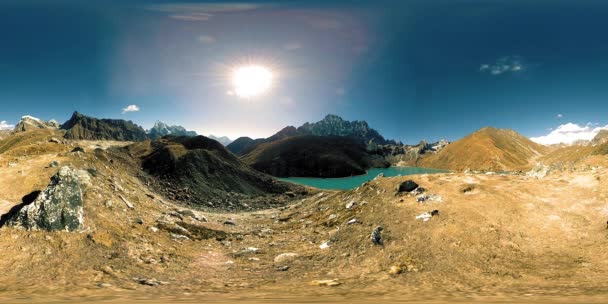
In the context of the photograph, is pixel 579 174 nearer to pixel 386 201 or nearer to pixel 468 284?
pixel 386 201

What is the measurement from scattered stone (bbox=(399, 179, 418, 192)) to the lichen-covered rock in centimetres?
2520

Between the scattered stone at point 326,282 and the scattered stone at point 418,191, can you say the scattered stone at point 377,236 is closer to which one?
the scattered stone at point 326,282

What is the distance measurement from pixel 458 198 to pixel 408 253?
9.07 meters

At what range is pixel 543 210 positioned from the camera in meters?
23.1

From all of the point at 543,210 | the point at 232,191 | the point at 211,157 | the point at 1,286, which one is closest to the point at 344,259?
the point at 543,210

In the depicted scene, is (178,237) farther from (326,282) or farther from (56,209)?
(326,282)

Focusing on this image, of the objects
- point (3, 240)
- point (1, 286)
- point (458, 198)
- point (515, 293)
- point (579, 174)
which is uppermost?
point (579, 174)

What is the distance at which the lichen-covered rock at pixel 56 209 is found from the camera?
1878cm

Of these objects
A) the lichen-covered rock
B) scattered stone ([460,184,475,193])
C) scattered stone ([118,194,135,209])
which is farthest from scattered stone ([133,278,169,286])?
scattered stone ([460,184,475,193])

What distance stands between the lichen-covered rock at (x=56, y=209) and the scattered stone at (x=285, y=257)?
12.6 m

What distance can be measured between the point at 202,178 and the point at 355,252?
213 feet

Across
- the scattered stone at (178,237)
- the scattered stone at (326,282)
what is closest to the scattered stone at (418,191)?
the scattered stone at (326,282)

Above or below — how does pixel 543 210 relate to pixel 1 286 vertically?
above

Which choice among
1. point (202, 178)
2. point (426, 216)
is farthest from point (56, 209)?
point (202, 178)
